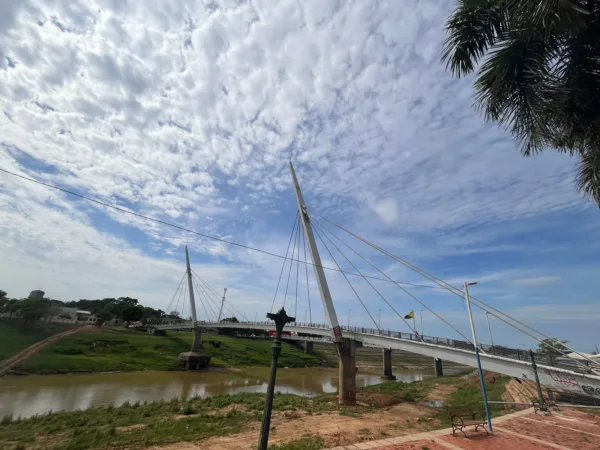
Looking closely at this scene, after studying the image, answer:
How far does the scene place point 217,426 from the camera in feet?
50.2

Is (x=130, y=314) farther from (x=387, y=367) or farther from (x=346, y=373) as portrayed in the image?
(x=346, y=373)

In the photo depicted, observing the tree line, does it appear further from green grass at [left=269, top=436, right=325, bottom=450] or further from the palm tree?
the palm tree

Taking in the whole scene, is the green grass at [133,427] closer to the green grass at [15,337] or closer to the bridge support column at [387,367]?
the green grass at [15,337]

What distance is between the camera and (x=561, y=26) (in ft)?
19.7

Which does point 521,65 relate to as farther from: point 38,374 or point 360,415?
point 38,374

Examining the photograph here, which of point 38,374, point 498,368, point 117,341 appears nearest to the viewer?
point 498,368

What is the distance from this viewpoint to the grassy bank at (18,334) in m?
46.7

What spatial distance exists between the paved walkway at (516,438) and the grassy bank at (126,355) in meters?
50.7

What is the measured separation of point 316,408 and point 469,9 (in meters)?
22.9

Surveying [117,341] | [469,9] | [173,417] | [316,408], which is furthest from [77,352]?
[469,9]

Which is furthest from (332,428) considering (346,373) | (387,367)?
(387,367)

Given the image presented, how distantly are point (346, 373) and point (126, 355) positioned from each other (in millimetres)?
49877

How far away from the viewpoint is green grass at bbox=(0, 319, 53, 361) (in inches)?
→ 1819

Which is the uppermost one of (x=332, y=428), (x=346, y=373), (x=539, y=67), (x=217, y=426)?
(x=539, y=67)
